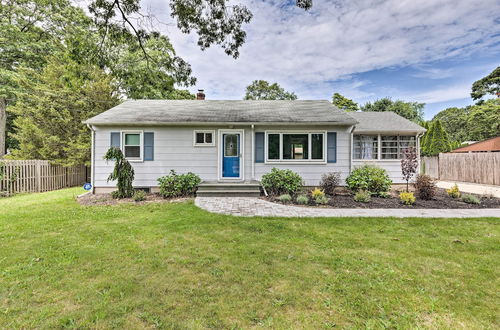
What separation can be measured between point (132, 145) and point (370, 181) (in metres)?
9.37

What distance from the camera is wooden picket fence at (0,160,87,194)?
8.80m

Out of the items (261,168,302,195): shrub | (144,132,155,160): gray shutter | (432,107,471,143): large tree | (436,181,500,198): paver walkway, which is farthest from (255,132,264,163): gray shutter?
(432,107,471,143): large tree

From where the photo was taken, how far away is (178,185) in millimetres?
7973

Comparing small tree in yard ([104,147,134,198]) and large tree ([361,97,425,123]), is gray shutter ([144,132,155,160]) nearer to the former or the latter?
small tree in yard ([104,147,134,198])

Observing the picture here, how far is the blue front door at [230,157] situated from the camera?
9.09 m

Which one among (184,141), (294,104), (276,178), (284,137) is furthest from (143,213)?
(294,104)

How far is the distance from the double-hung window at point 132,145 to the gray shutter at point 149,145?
0.66 feet

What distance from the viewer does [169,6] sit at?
5211mm

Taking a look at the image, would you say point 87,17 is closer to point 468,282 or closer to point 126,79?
point 126,79

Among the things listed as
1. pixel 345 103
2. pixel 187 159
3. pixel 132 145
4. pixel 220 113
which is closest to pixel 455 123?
pixel 345 103

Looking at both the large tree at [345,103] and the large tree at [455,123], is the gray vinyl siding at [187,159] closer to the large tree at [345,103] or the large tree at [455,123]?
the large tree at [345,103]

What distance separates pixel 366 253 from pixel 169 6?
6.59 metres

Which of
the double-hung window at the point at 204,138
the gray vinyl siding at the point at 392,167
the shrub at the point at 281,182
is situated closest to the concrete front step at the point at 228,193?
the shrub at the point at 281,182

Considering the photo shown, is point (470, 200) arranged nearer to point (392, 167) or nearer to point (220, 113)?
point (392, 167)
